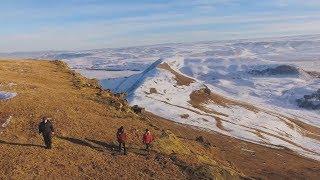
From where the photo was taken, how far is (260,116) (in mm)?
118750

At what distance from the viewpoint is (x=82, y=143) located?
113ft

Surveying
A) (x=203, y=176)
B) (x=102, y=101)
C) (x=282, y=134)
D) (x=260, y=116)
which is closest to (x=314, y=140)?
(x=282, y=134)

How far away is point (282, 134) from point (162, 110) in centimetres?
2522

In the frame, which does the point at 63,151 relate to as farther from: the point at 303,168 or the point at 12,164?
the point at 303,168

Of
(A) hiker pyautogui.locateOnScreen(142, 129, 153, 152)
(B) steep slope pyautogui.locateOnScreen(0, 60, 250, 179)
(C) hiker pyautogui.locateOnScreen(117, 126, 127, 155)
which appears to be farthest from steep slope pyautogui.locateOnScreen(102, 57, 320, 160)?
(C) hiker pyautogui.locateOnScreen(117, 126, 127, 155)

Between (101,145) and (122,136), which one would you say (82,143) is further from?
(122,136)

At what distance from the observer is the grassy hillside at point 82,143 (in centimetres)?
3073

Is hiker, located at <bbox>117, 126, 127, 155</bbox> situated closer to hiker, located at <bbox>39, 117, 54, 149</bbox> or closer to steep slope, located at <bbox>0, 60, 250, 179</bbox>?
steep slope, located at <bbox>0, 60, 250, 179</bbox>

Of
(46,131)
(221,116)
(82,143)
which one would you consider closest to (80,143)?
(82,143)

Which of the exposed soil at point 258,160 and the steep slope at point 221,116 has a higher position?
the exposed soil at point 258,160

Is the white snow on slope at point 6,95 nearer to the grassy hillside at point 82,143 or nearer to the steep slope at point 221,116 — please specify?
the grassy hillside at point 82,143

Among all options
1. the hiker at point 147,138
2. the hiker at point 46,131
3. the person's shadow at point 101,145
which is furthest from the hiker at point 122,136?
the hiker at point 46,131

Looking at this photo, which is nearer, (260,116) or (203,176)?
(203,176)

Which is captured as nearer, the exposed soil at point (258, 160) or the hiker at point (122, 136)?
the hiker at point (122, 136)
